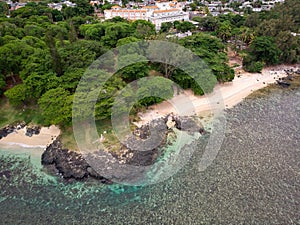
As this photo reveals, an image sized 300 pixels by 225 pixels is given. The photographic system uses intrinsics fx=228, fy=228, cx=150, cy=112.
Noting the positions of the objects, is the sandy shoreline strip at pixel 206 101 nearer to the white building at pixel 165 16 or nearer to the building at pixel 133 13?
the white building at pixel 165 16

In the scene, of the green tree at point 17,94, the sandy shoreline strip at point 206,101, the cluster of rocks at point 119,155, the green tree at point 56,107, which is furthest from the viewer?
the green tree at point 17,94

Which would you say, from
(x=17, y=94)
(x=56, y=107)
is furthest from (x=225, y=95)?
(x=17, y=94)

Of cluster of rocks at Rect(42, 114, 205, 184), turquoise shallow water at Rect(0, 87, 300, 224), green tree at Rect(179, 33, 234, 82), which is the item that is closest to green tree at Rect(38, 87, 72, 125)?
cluster of rocks at Rect(42, 114, 205, 184)

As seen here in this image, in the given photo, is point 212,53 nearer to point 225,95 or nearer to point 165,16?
point 225,95

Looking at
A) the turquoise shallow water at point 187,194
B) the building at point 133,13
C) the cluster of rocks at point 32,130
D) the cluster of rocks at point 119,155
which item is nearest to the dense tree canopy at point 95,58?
the cluster of rocks at point 32,130

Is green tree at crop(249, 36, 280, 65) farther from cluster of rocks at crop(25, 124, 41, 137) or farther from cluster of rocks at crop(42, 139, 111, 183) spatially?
cluster of rocks at crop(25, 124, 41, 137)

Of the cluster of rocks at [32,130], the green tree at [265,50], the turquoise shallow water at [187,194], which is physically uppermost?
the green tree at [265,50]

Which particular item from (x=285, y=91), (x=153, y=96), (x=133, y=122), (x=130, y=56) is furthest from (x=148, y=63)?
(x=285, y=91)
